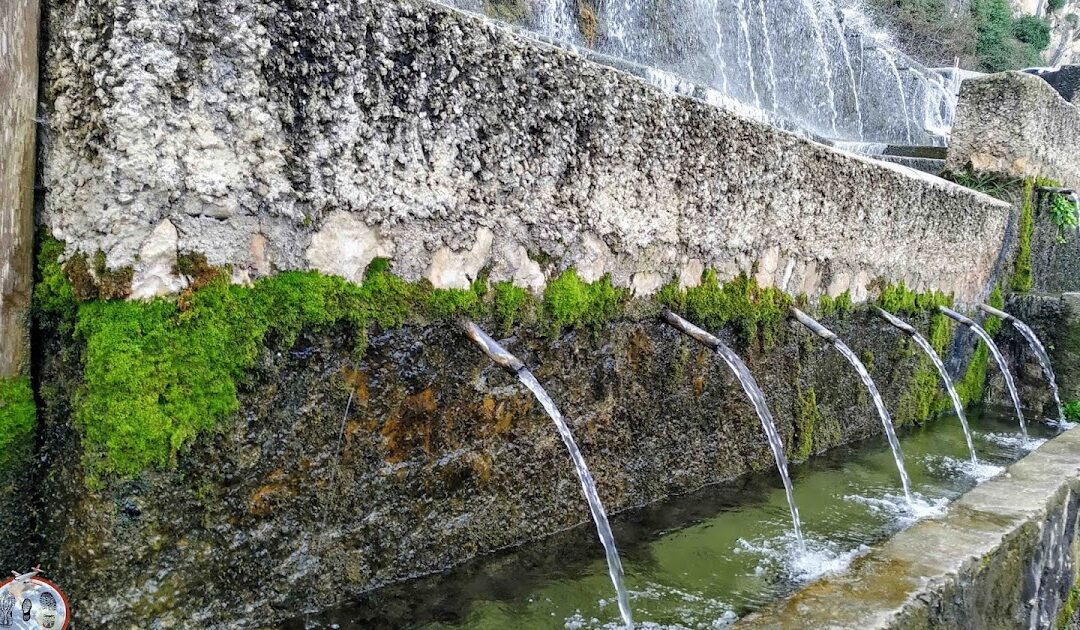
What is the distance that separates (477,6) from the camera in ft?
22.8

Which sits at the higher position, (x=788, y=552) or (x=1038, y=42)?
(x=1038, y=42)

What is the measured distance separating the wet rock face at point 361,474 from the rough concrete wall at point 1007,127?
509 cm

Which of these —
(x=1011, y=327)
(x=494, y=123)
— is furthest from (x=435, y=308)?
(x=1011, y=327)

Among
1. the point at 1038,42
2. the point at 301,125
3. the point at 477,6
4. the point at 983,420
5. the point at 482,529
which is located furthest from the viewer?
the point at 1038,42

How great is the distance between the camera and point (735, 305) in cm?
336

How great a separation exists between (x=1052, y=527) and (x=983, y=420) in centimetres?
333

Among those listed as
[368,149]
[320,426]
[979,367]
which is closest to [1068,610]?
[320,426]

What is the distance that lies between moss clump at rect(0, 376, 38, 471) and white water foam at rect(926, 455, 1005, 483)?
4.20 meters

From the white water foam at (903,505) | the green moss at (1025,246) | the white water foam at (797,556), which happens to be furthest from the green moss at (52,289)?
the green moss at (1025,246)

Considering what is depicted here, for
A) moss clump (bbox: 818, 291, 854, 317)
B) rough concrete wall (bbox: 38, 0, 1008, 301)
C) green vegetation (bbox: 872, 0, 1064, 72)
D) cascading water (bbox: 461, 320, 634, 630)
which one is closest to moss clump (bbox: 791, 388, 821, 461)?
moss clump (bbox: 818, 291, 854, 317)

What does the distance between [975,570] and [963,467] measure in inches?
93.7

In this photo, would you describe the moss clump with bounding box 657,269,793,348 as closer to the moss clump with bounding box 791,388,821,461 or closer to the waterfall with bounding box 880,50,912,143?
the moss clump with bounding box 791,388,821,461

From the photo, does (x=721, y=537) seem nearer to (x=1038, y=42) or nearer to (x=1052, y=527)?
(x=1052, y=527)

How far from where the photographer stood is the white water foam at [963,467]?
409 centimetres
